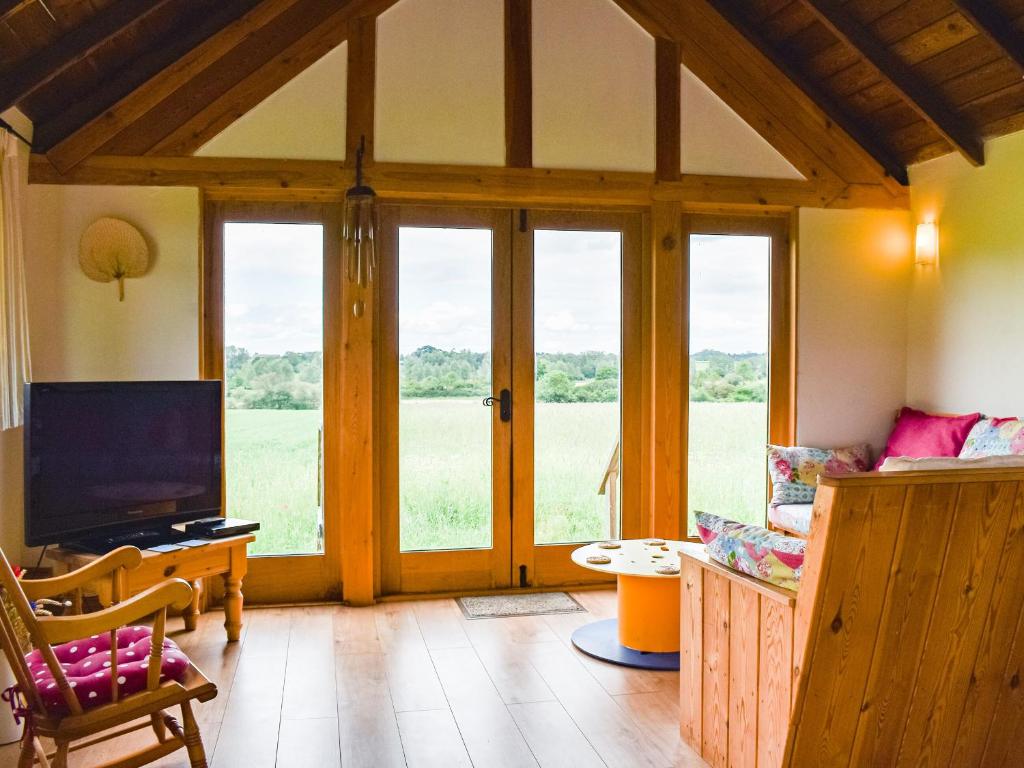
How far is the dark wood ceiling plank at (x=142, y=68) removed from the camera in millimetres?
4270

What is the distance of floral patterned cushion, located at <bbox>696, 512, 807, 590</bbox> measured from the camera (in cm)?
242

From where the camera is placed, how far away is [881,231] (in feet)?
17.3

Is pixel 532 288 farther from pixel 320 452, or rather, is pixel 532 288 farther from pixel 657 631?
pixel 657 631

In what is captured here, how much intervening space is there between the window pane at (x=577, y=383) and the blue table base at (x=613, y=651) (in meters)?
0.89

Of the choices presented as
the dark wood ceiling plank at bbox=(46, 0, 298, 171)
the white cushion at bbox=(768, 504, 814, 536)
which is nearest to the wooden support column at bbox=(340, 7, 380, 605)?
the dark wood ceiling plank at bbox=(46, 0, 298, 171)

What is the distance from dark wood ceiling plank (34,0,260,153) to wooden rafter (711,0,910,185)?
8.56 feet

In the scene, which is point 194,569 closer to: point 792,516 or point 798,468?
point 792,516

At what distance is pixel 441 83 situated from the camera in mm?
4734

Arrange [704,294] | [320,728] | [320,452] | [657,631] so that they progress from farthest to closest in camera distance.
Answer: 1. [704,294]
2. [320,452]
3. [657,631]
4. [320,728]

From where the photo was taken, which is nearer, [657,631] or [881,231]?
[657,631]

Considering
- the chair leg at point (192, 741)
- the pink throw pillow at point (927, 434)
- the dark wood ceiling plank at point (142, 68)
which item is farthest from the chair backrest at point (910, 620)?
the dark wood ceiling plank at point (142, 68)

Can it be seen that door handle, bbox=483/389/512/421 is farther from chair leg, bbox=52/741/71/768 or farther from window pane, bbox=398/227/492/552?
chair leg, bbox=52/741/71/768

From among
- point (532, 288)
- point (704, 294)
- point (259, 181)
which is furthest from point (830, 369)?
point (259, 181)

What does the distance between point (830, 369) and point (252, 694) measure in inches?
143
